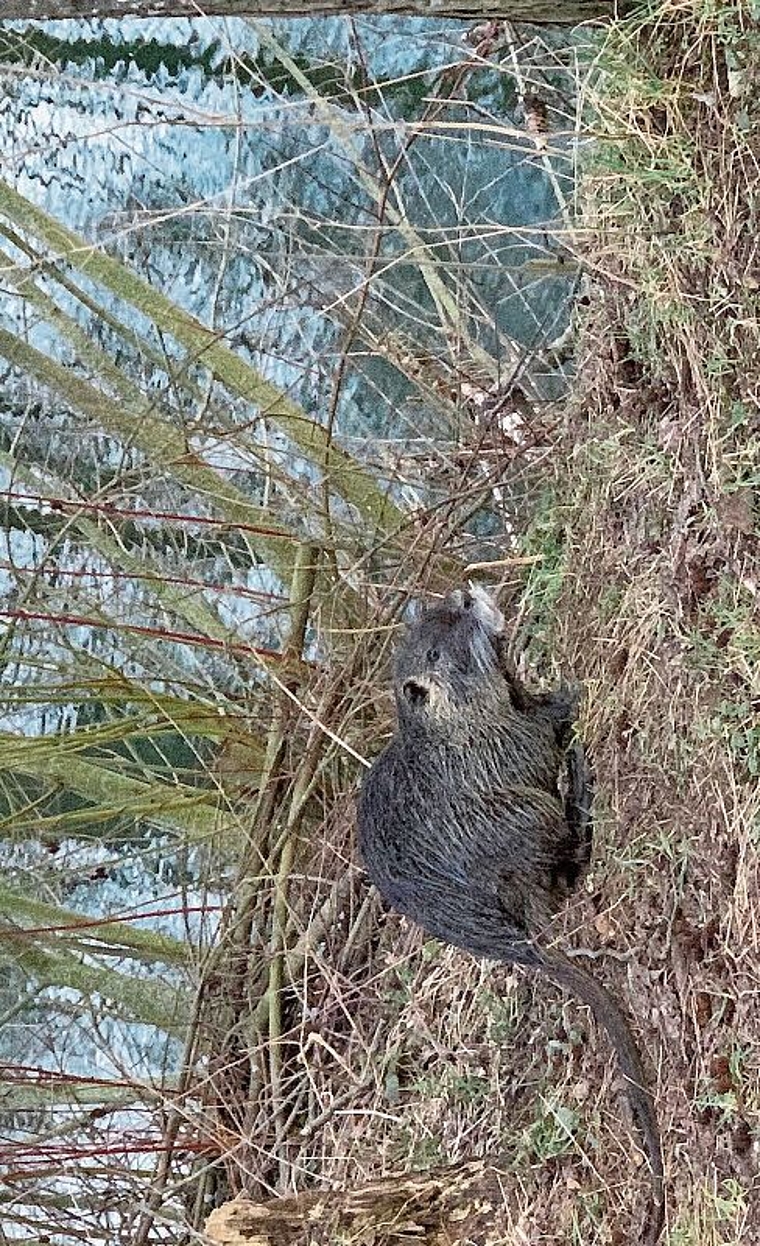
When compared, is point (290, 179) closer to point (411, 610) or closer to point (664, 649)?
point (411, 610)

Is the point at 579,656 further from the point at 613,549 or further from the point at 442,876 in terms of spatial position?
the point at 442,876

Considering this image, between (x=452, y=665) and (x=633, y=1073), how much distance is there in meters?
1.00

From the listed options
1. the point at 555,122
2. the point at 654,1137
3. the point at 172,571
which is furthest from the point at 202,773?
the point at 555,122

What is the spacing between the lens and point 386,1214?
343 centimetres

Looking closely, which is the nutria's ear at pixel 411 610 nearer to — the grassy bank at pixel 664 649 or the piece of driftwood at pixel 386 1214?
the grassy bank at pixel 664 649

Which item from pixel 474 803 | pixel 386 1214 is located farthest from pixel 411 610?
pixel 386 1214

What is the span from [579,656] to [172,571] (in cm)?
153

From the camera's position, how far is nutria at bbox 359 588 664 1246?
10.2 ft

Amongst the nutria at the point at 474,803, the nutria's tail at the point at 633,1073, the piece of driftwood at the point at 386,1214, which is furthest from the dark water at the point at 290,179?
the piece of driftwood at the point at 386,1214

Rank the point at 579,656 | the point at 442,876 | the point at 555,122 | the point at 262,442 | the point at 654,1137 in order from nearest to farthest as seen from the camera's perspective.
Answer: the point at 654,1137, the point at 442,876, the point at 579,656, the point at 555,122, the point at 262,442

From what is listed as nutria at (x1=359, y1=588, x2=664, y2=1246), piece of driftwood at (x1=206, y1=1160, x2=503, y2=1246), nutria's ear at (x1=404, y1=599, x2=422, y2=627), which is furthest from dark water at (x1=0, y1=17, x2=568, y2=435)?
piece of driftwood at (x1=206, y1=1160, x2=503, y2=1246)

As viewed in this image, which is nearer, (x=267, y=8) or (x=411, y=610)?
(x=267, y=8)

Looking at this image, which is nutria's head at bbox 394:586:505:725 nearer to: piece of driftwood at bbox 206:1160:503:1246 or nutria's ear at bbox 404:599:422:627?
nutria's ear at bbox 404:599:422:627

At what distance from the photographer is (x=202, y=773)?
4.13 m
